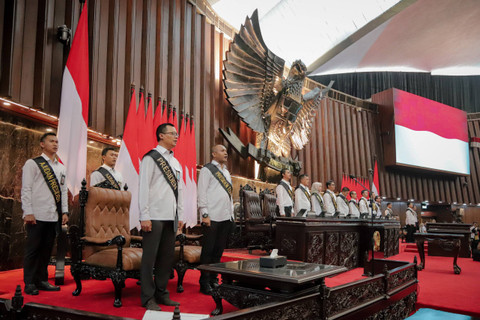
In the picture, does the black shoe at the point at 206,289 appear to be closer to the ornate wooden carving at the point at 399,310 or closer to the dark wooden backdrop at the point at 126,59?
the ornate wooden carving at the point at 399,310

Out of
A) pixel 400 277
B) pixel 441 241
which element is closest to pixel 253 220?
pixel 400 277

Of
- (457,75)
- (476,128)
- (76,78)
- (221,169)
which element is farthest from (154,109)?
(457,75)

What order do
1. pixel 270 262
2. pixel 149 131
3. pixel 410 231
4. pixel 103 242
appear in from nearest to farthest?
1. pixel 270 262
2. pixel 103 242
3. pixel 149 131
4. pixel 410 231

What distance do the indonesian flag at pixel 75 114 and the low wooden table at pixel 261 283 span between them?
6.67 ft

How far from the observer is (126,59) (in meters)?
5.47

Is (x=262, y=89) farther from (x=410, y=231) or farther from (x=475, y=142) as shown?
(x=475, y=142)

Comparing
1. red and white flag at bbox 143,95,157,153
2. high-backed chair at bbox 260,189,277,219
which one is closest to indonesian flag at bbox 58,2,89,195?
red and white flag at bbox 143,95,157,153

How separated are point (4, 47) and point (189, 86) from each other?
351 centimetres

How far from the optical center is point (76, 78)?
3922mm

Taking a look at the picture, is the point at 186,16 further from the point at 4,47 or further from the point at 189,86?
the point at 4,47

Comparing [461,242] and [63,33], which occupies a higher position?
[63,33]

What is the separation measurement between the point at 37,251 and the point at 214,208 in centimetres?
142

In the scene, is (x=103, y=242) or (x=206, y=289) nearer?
(x=103, y=242)

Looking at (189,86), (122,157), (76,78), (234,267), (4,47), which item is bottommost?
(234,267)
